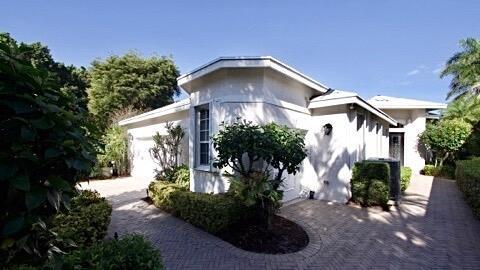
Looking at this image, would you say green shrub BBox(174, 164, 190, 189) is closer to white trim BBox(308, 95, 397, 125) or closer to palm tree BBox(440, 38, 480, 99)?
white trim BBox(308, 95, 397, 125)

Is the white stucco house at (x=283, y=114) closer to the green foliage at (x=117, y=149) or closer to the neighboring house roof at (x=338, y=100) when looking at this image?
the neighboring house roof at (x=338, y=100)

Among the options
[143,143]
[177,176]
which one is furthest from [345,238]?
[143,143]

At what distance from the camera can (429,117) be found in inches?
866

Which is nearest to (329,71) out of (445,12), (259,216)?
(445,12)

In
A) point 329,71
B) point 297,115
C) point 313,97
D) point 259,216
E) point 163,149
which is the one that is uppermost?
point 329,71

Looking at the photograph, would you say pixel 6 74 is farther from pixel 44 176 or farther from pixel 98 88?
pixel 98 88

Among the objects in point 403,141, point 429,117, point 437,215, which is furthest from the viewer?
point 429,117

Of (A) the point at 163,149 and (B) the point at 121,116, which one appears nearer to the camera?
(A) the point at 163,149

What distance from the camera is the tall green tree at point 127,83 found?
94.7 feet

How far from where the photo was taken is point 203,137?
10.1m

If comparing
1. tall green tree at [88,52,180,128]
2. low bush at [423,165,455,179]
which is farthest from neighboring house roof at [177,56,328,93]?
tall green tree at [88,52,180,128]

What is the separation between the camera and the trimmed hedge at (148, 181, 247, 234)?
22.5 feet

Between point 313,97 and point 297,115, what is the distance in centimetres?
156

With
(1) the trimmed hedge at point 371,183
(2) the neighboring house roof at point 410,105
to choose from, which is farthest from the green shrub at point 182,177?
(2) the neighboring house roof at point 410,105
